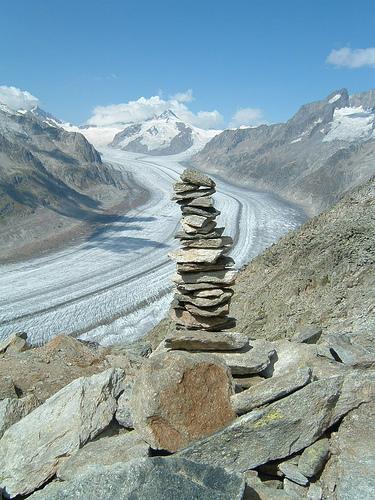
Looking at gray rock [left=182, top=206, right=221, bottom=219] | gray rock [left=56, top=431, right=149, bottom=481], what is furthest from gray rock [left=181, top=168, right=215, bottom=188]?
gray rock [left=56, top=431, right=149, bottom=481]

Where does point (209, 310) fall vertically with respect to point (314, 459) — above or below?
above

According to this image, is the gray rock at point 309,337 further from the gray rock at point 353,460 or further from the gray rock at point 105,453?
the gray rock at point 105,453

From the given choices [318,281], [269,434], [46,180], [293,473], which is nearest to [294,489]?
[293,473]

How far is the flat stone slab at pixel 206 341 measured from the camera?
9.52 m

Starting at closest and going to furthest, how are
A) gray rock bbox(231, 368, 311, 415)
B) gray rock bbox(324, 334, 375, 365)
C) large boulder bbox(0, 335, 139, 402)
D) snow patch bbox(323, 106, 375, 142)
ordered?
gray rock bbox(231, 368, 311, 415)
gray rock bbox(324, 334, 375, 365)
large boulder bbox(0, 335, 139, 402)
snow patch bbox(323, 106, 375, 142)

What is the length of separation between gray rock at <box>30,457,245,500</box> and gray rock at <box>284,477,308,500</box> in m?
1.22

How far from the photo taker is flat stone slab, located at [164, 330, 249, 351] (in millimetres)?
9523

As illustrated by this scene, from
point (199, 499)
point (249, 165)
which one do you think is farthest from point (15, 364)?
point (249, 165)

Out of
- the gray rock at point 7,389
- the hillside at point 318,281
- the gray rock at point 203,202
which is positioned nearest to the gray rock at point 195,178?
the gray rock at point 203,202

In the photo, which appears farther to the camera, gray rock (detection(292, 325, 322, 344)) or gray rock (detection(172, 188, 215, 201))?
gray rock (detection(292, 325, 322, 344))

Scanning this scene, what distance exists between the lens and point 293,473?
6965 millimetres

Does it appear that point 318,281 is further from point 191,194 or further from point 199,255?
point 191,194

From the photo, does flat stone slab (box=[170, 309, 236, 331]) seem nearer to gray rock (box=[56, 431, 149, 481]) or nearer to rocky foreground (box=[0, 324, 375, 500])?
rocky foreground (box=[0, 324, 375, 500])

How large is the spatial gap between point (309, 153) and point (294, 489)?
130 m
